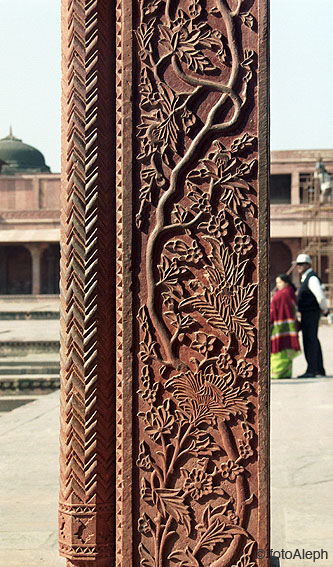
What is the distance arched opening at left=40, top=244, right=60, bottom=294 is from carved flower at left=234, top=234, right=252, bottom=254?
95.4ft

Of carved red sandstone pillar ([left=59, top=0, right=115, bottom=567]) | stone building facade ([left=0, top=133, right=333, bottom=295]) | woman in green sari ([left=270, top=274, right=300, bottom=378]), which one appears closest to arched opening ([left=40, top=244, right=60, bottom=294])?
stone building facade ([left=0, top=133, right=333, bottom=295])

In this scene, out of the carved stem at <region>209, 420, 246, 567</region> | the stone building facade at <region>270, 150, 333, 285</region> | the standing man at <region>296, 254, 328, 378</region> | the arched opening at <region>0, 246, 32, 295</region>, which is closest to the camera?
the carved stem at <region>209, 420, 246, 567</region>

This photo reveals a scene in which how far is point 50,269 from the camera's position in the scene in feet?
104

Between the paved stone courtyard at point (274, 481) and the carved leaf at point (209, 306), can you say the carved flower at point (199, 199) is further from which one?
the paved stone courtyard at point (274, 481)

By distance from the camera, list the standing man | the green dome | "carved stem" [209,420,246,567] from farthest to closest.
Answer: the green dome < the standing man < "carved stem" [209,420,246,567]

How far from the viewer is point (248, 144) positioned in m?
2.12

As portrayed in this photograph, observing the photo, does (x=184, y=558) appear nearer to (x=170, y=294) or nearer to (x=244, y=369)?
(x=244, y=369)

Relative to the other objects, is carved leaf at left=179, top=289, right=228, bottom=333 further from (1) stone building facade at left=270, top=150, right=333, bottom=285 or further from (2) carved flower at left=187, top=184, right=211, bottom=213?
(1) stone building facade at left=270, top=150, right=333, bottom=285

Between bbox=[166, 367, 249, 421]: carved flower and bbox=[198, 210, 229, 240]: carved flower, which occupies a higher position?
bbox=[198, 210, 229, 240]: carved flower

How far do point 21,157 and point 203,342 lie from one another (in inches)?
1603

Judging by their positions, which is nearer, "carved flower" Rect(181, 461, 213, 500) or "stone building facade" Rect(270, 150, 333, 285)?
"carved flower" Rect(181, 461, 213, 500)

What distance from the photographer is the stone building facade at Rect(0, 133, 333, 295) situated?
27875 mm

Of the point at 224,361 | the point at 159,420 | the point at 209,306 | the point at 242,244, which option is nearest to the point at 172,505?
the point at 159,420

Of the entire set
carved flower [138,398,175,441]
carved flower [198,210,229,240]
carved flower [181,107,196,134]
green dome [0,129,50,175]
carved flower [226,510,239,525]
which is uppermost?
green dome [0,129,50,175]
